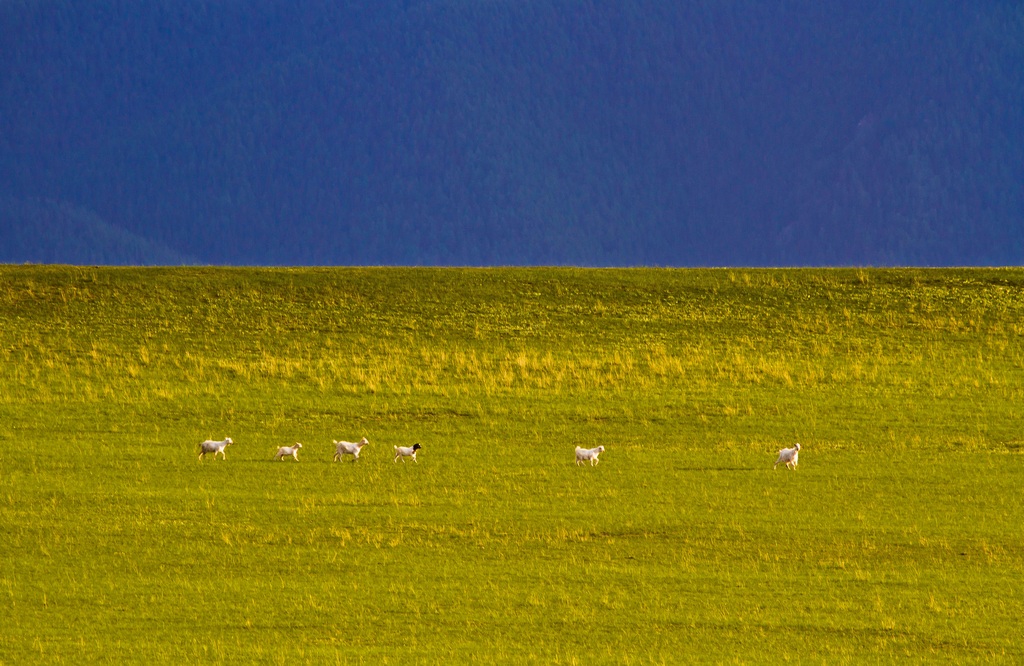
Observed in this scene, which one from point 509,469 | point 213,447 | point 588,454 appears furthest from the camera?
point 213,447

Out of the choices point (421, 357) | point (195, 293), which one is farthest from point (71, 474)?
point (195, 293)

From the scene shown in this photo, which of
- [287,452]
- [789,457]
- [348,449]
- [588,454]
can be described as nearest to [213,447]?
[287,452]

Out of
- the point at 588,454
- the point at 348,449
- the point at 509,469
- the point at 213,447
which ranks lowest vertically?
the point at 509,469

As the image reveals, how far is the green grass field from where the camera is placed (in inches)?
619

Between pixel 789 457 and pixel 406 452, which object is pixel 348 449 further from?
pixel 789 457

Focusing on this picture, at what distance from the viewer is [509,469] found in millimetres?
27688

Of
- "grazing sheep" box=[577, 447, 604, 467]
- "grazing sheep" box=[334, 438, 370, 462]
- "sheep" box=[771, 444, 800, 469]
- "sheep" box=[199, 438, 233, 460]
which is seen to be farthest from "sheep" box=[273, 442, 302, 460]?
"sheep" box=[771, 444, 800, 469]

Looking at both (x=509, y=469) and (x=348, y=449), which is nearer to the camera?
(x=509, y=469)

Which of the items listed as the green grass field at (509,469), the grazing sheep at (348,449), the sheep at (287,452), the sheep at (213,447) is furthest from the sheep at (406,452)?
the sheep at (213,447)

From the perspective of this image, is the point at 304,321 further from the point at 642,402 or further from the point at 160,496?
the point at 160,496

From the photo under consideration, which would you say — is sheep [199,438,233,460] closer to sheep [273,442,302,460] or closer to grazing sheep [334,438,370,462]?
sheep [273,442,302,460]

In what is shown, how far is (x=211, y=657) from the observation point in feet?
46.9

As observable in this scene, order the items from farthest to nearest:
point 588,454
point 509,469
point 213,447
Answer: point 213,447 < point 588,454 < point 509,469

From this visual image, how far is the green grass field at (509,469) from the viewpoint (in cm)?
1573
